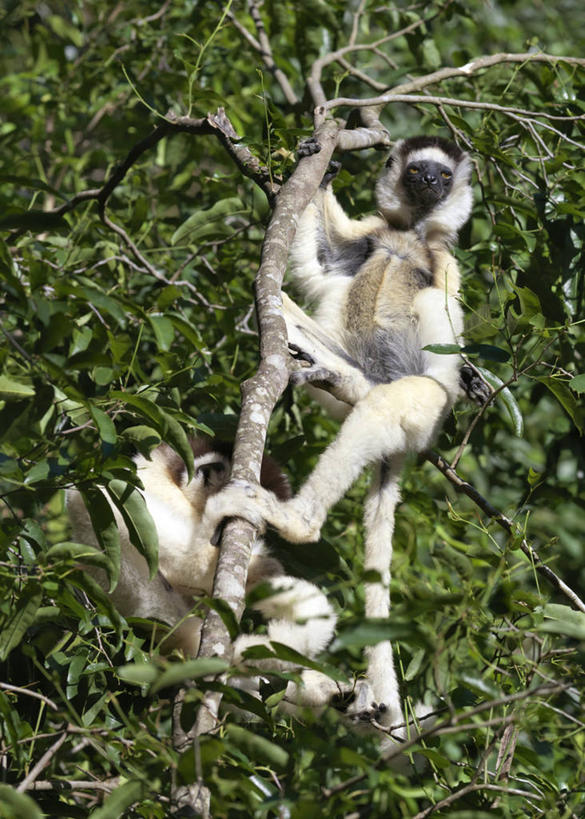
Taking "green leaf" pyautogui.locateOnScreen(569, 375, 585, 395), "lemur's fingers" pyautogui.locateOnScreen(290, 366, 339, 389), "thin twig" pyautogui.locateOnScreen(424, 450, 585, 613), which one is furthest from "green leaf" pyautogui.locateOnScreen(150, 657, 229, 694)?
"lemur's fingers" pyautogui.locateOnScreen(290, 366, 339, 389)

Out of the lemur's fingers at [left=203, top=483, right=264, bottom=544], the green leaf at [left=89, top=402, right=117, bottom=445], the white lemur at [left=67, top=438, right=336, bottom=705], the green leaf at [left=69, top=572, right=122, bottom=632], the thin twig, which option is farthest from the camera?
the white lemur at [left=67, top=438, right=336, bottom=705]

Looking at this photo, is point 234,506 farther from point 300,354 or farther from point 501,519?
point 300,354

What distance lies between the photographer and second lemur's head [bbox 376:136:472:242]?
4.79 meters

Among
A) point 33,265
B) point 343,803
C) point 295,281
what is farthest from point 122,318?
point 295,281

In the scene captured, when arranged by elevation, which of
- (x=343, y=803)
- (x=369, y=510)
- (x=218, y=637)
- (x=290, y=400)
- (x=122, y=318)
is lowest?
(x=369, y=510)

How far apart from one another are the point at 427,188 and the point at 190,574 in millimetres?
2506

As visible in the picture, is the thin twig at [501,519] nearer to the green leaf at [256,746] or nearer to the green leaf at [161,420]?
the green leaf at [161,420]

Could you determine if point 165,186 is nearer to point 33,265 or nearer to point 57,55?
point 57,55

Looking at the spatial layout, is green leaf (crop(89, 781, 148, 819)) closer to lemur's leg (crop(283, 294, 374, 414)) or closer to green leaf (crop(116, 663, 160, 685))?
green leaf (crop(116, 663, 160, 685))

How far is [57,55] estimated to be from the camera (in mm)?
5648

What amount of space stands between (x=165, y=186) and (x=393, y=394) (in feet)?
7.61

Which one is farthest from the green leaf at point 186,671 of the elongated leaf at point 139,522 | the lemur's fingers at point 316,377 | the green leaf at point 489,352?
the lemur's fingers at point 316,377

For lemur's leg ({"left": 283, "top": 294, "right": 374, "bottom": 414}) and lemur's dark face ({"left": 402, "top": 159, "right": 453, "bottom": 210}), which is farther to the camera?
lemur's dark face ({"left": 402, "top": 159, "right": 453, "bottom": 210})

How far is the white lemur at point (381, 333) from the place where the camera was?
Answer: 341 centimetres
